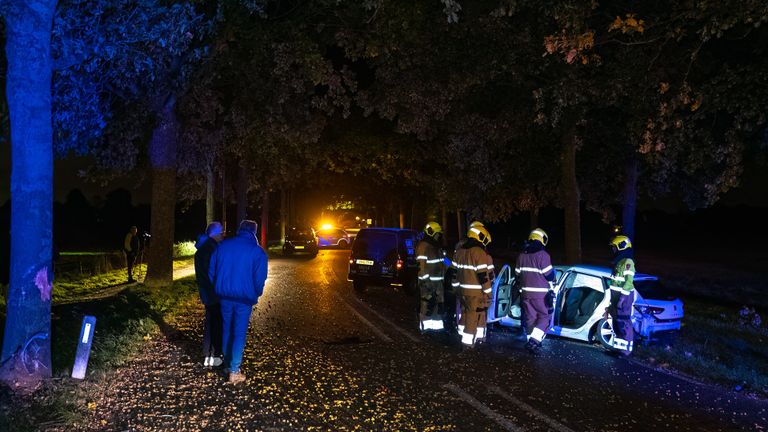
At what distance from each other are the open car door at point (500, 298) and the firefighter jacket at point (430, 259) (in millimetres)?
990

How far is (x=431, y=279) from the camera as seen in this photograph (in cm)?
1069

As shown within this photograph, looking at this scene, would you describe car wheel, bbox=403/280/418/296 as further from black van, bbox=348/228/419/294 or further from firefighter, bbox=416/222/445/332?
firefighter, bbox=416/222/445/332

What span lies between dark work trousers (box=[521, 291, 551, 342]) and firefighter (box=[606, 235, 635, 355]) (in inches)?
38.4

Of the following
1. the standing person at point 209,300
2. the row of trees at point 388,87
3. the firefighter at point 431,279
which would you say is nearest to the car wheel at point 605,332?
the firefighter at point 431,279

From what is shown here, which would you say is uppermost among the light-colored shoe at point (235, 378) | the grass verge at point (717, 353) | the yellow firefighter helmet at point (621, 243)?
the yellow firefighter helmet at point (621, 243)

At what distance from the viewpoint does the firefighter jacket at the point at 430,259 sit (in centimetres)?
1078

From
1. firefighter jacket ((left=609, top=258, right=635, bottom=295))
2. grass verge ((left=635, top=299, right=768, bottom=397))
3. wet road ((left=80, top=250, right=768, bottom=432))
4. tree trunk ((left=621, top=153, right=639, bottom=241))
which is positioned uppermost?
tree trunk ((left=621, top=153, right=639, bottom=241))

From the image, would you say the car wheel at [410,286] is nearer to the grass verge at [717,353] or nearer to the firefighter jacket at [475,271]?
the grass verge at [717,353]

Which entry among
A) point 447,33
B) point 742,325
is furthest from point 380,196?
point 742,325

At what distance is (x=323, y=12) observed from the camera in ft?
49.8

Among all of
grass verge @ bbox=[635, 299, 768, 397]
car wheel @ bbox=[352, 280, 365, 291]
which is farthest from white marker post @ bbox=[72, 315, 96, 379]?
car wheel @ bbox=[352, 280, 365, 291]

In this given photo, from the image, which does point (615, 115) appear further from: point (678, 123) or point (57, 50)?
point (57, 50)

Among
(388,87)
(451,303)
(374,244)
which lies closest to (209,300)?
(451,303)

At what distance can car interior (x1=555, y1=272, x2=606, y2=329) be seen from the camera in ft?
32.3
